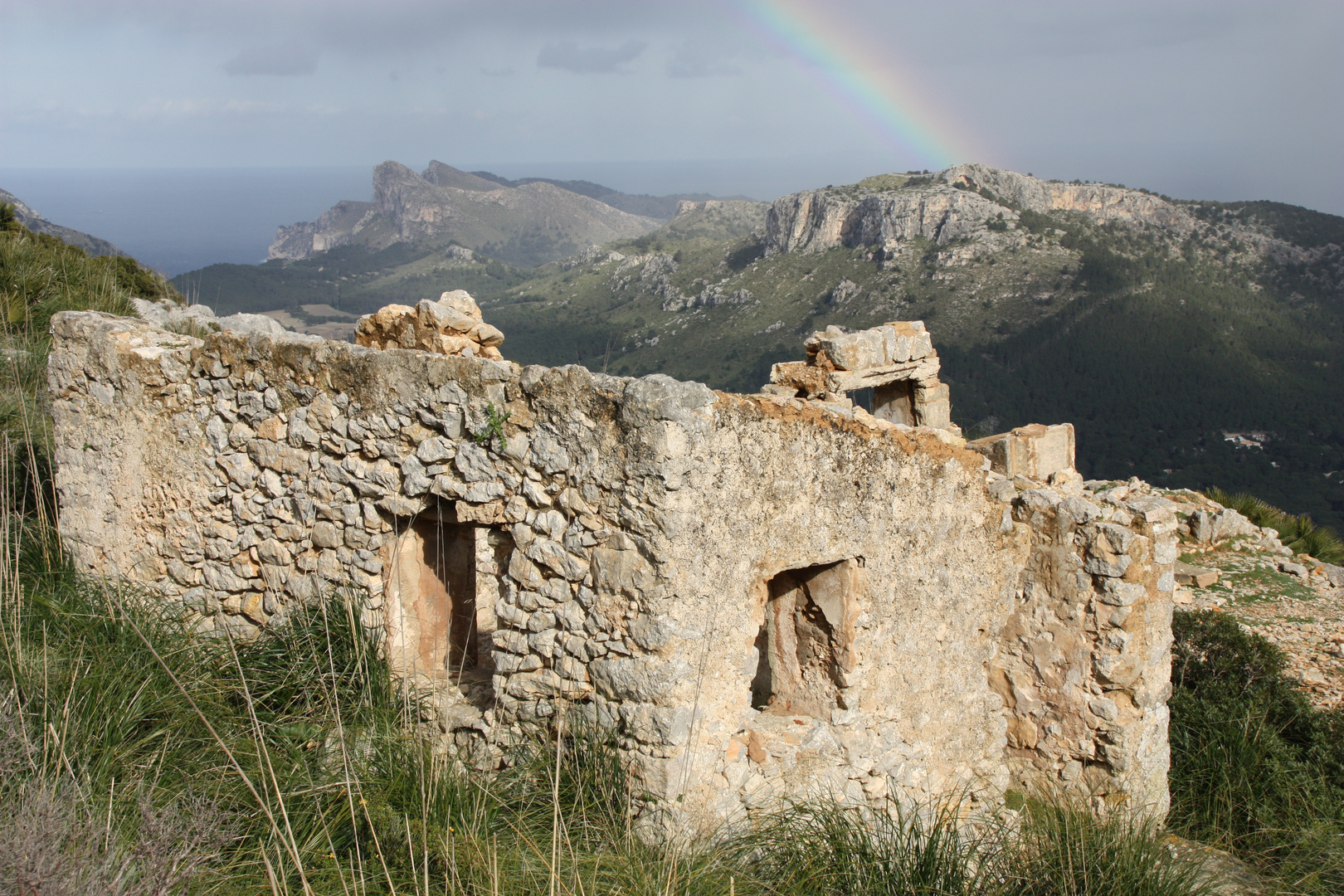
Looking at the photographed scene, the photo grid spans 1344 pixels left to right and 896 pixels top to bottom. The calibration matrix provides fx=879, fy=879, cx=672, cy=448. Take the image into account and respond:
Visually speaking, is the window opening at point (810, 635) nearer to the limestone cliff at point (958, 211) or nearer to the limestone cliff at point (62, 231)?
the limestone cliff at point (62, 231)

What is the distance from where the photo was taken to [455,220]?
122m

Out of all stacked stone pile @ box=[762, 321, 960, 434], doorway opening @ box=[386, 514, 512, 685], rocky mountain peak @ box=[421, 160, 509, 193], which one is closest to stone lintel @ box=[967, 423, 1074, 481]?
stacked stone pile @ box=[762, 321, 960, 434]

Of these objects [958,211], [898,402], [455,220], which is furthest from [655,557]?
[455,220]

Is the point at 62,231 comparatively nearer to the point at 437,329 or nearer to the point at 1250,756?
the point at 437,329

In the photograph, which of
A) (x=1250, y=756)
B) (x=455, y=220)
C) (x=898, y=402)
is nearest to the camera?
(x=1250, y=756)

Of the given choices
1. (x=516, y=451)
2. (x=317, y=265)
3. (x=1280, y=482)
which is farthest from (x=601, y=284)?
(x=516, y=451)

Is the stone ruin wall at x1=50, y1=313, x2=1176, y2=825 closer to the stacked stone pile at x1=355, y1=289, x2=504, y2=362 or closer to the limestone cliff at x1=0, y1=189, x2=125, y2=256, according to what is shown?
the stacked stone pile at x1=355, y1=289, x2=504, y2=362

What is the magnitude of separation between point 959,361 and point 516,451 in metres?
47.2

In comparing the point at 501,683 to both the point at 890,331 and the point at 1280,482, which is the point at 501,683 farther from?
the point at 1280,482

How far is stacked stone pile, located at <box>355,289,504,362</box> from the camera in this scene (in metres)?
5.00

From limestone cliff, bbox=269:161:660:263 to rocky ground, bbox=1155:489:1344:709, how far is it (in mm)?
109796

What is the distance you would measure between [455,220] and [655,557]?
4965 inches

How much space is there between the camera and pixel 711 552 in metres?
4.21

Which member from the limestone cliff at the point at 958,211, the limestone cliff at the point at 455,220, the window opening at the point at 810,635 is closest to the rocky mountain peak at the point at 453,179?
the limestone cliff at the point at 455,220
